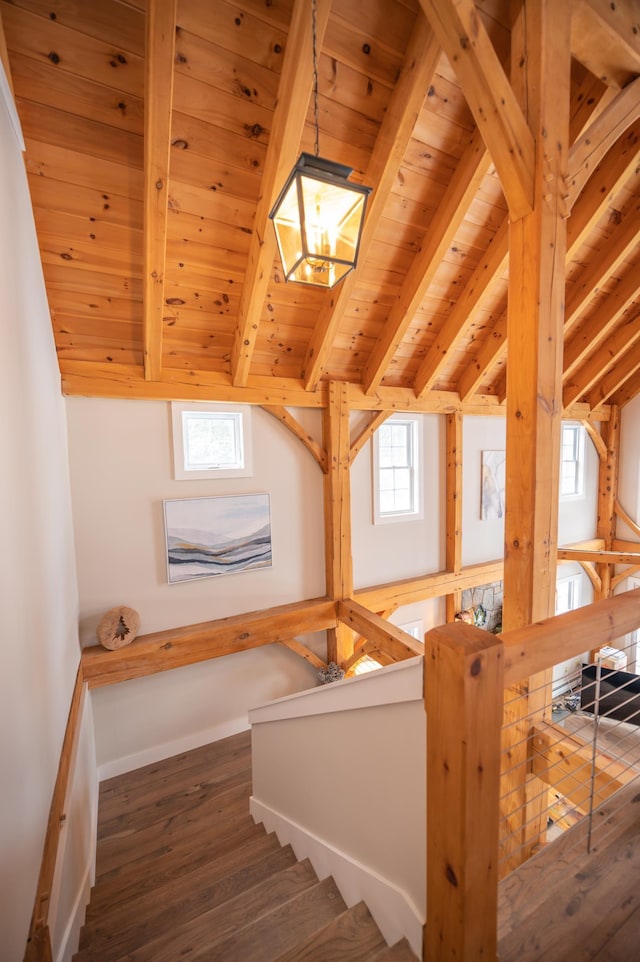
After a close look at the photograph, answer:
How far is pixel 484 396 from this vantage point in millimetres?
5402

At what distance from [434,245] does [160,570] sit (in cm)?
345

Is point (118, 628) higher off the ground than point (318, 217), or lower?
lower

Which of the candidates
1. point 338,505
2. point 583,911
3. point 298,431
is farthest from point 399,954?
point 298,431

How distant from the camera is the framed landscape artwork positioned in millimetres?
3631

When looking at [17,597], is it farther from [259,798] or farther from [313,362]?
[313,362]

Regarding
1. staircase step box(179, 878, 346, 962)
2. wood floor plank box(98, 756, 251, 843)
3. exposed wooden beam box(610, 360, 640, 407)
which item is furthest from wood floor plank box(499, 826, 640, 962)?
exposed wooden beam box(610, 360, 640, 407)

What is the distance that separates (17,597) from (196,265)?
241 cm

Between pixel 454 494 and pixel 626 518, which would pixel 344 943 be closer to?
pixel 454 494

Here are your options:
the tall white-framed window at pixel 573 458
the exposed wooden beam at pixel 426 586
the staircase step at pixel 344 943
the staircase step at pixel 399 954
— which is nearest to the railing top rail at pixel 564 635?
the staircase step at pixel 399 954

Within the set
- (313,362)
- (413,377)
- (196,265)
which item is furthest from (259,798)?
(413,377)

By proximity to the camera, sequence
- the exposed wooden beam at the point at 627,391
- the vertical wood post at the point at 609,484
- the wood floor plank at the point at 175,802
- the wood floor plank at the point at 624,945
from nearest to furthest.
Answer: the wood floor plank at the point at 624,945 < the wood floor plank at the point at 175,802 < the exposed wooden beam at the point at 627,391 < the vertical wood post at the point at 609,484

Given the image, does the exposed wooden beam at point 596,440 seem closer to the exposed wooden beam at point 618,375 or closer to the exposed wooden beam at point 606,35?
the exposed wooden beam at point 618,375

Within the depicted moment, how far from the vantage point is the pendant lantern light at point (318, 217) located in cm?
143

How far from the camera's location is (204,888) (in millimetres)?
2172
